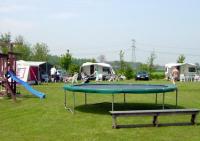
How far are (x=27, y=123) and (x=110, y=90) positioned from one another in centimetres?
256

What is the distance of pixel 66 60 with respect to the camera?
5497cm

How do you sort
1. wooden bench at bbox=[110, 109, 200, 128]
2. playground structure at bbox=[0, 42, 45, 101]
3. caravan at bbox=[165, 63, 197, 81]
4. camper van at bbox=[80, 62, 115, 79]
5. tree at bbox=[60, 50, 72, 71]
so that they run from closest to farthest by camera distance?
wooden bench at bbox=[110, 109, 200, 128] < playground structure at bbox=[0, 42, 45, 101] < camper van at bbox=[80, 62, 115, 79] < caravan at bbox=[165, 63, 197, 81] < tree at bbox=[60, 50, 72, 71]

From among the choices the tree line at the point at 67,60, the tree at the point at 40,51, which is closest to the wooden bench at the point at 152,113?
the tree line at the point at 67,60

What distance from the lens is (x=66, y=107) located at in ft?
45.2

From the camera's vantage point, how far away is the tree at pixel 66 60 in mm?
54531

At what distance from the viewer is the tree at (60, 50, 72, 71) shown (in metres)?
54.5

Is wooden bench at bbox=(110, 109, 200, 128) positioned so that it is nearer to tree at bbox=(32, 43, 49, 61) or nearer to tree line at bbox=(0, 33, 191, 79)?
tree line at bbox=(0, 33, 191, 79)

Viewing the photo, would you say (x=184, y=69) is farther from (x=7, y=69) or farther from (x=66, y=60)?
(x=7, y=69)

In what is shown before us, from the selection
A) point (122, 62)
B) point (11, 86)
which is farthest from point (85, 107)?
point (122, 62)

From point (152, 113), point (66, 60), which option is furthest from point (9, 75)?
point (66, 60)

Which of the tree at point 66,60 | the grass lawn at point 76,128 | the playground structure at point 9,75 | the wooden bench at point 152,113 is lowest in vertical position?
the grass lawn at point 76,128

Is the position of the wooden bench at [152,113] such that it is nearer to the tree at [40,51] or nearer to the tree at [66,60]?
the tree at [66,60]

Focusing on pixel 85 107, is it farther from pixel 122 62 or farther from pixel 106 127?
pixel 122 62

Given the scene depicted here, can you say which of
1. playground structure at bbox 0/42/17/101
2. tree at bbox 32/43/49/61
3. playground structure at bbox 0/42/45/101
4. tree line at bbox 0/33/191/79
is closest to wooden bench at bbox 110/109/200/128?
playground structure at bbox 0/42/45/101
